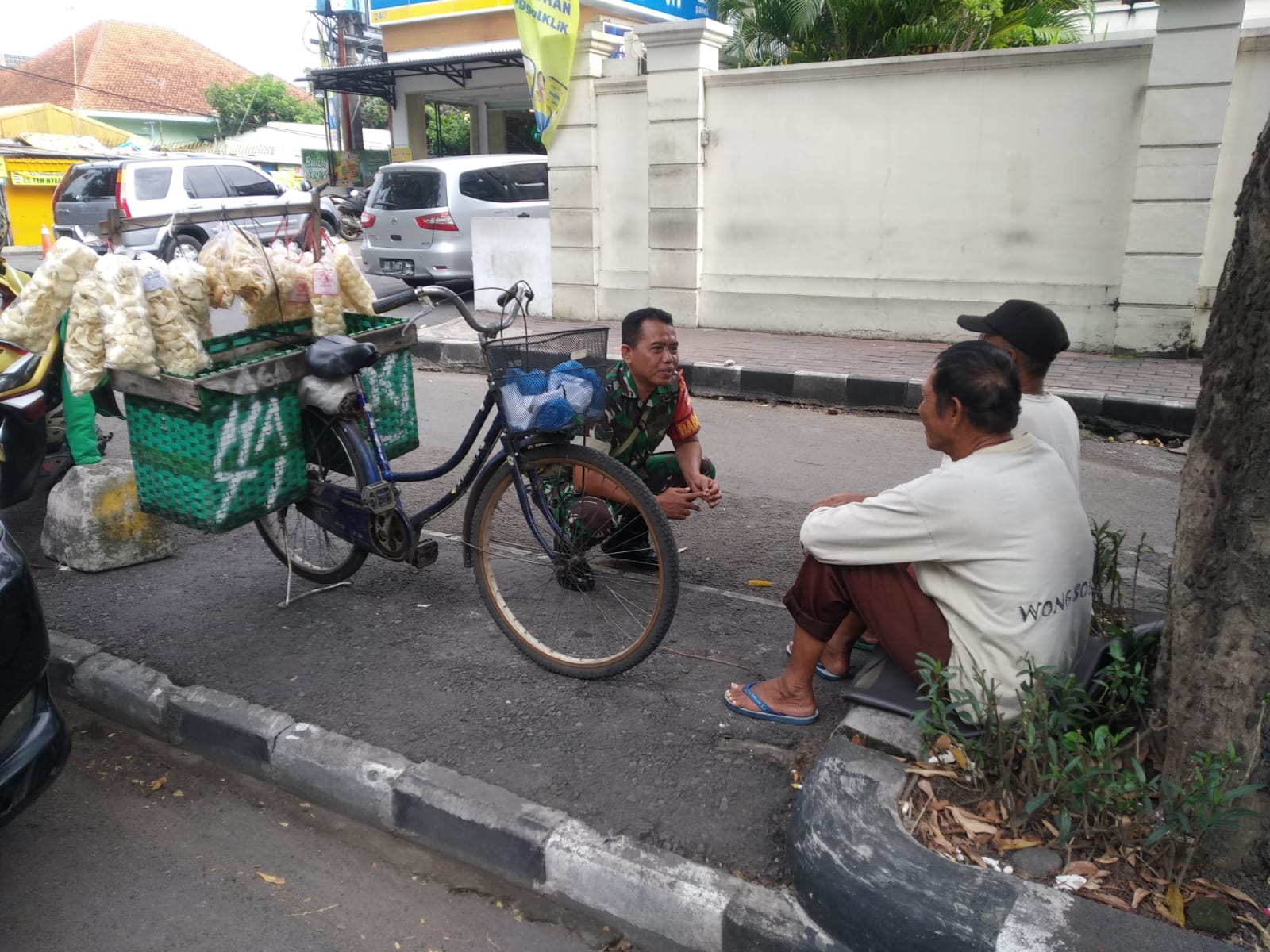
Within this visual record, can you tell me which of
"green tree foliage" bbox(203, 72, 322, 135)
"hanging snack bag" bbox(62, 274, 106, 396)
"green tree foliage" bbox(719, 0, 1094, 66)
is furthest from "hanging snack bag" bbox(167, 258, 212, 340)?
"green tree foliage" bbox(203, 72, 322, 135)

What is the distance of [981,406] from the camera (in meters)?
2.43

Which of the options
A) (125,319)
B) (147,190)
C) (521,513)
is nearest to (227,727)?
(521,513)

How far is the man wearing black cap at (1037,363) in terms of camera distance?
2.99 metres

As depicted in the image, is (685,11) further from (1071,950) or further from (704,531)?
(1071,950)

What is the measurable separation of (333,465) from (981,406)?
94.1 inches

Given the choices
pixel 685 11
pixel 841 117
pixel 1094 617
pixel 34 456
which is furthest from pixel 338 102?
pixel 1094 617

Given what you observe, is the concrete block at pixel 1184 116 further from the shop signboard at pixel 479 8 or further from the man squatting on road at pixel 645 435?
the shop signboard at pixel 479 8

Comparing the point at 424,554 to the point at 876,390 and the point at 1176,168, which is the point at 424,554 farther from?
the point at 1176,168

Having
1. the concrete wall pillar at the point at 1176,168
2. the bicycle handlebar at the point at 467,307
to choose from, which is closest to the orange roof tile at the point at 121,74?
the concrete wall pillar at the point at 1176,168

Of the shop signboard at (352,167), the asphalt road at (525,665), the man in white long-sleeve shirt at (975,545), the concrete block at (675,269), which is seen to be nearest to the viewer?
the man in white long-sleeve shirt at (975,545)

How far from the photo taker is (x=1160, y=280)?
773cm

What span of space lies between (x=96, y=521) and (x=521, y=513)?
2.11 metres

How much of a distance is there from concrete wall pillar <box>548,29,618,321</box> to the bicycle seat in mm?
7223

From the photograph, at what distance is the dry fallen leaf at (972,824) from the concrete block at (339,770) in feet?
4.88
